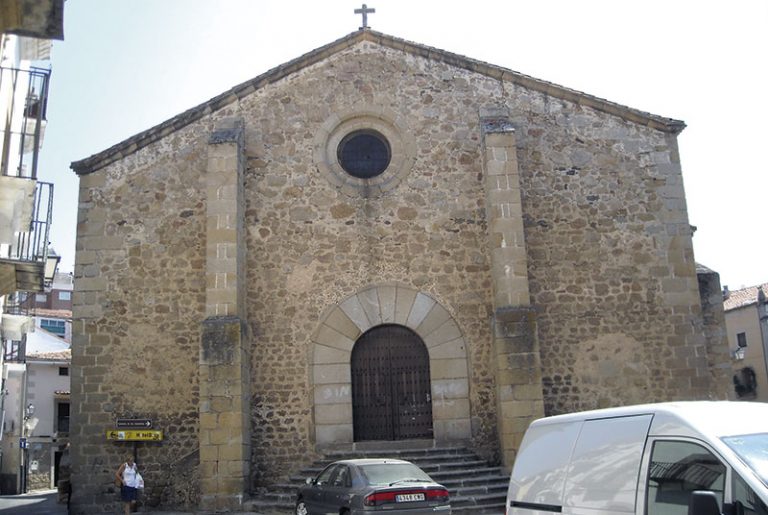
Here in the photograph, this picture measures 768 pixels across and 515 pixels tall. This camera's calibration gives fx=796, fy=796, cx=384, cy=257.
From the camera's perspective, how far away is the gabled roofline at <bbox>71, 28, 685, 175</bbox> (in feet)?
50.5

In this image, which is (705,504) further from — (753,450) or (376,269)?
(376,269)

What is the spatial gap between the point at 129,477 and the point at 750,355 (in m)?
30.3

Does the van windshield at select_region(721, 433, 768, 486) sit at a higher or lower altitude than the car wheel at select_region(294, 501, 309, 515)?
higher

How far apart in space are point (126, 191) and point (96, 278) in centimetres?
177

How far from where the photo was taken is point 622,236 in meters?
15.2

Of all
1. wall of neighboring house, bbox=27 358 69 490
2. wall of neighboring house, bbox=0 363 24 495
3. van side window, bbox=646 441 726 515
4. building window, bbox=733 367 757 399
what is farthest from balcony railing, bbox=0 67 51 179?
building window, bbox=733 367 757 399

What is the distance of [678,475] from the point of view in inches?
195

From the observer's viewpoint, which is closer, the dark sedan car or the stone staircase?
the dark sedan car

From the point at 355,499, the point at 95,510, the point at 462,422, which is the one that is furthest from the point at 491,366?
the point at 95,510

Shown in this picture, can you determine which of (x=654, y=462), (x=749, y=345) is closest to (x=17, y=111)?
(x=654, y=462)

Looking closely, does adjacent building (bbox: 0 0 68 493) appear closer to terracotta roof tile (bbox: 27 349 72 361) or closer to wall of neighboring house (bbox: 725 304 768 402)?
terracotta roof tile (bbox: 27 349 72 361)

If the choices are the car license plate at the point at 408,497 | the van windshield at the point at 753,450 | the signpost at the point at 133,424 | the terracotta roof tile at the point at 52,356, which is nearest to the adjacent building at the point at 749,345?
the signpost at the point at 133,424

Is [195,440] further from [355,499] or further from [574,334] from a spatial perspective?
[574,334]

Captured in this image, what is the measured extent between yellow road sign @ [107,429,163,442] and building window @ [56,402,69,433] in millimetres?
26379
